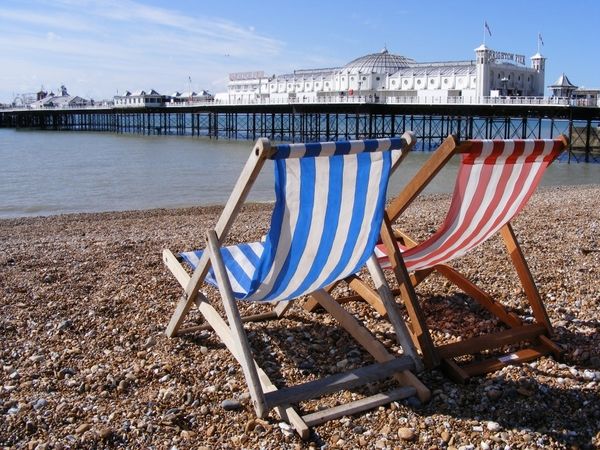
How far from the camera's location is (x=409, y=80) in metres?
39.2

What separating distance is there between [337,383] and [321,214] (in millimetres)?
576

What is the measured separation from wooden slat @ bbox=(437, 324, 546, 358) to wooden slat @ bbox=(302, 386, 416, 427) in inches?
10.3

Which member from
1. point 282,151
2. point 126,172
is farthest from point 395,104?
point 282,151

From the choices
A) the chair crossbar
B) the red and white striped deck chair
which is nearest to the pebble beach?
the red and white striped deck chair

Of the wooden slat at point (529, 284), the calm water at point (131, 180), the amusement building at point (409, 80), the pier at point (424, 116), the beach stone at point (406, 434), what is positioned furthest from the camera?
the amusement building at point (409, 80)

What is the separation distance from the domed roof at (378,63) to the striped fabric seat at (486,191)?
1608 inches

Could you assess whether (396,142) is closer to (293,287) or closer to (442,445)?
(293,287)

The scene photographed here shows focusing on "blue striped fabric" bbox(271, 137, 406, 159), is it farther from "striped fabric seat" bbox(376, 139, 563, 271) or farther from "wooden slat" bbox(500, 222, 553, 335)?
"wooden slat" bbox(500, 222, 553, 335)

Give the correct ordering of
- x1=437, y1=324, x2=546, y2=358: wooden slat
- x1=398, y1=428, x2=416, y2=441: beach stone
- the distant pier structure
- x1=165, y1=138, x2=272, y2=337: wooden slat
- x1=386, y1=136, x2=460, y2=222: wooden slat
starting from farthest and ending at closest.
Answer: the distant pier structure
x1=437, y1=324, x2=546, y2=358: wooden slat
x1=386, y1=136, x2=460, y2=222: wooden slat
x1=398, y1=428, x2=416, y2=441: beach stone
x1=165, y1=138, x2=272, y2=337: wooden slat

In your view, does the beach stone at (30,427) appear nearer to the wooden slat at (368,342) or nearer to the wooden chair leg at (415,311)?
the wooden slat at (368,342)

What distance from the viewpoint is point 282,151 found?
6.41 feet

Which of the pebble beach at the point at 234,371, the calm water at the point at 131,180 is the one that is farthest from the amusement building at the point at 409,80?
the pebble beach at the point at 234,371

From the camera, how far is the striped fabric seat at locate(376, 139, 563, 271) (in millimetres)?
2346

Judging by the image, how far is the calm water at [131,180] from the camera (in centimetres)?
1461
